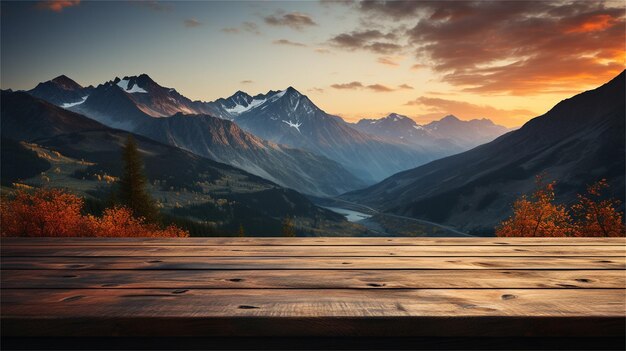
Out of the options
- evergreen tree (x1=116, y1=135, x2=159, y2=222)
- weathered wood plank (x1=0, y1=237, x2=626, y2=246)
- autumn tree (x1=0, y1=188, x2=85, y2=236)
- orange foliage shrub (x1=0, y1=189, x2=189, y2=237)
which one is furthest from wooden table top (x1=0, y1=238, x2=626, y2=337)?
evergreen tree (x1=116, y1=135, x2=159, y2=222)

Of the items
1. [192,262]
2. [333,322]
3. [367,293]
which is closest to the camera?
[333,322]

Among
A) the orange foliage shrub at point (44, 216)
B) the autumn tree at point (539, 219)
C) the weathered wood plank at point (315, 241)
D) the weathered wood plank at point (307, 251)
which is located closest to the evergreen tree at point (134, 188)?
the orange foliage shrub at point (44, 216)

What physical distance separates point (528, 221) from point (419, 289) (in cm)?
4610

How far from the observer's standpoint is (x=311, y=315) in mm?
2826

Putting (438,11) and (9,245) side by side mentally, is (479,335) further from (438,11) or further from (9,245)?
(438,11)

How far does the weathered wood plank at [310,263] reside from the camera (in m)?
4.43

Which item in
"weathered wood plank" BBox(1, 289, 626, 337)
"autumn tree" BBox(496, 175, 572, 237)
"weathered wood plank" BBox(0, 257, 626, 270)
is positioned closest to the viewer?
"weathered wood plank" BBox(1, 289, 626, 337)

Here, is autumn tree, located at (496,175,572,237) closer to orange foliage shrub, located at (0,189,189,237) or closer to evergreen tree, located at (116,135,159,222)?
orange foliage shrub, located at (0,189,189,237)

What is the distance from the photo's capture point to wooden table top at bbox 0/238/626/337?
2.79 m

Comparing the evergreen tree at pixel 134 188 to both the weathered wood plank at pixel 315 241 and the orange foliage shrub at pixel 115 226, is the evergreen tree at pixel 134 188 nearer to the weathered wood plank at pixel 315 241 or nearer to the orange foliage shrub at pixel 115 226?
the orange foliage shrub at pixel 115 226

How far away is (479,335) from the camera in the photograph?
2.79 meters

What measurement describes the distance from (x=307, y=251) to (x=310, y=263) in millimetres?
790

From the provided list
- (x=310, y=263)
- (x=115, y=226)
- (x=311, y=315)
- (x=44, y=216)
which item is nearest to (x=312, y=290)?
(x=311, y=315)

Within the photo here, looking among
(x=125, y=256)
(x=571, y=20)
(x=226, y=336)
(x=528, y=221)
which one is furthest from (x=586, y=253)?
(x=571, y=20)
